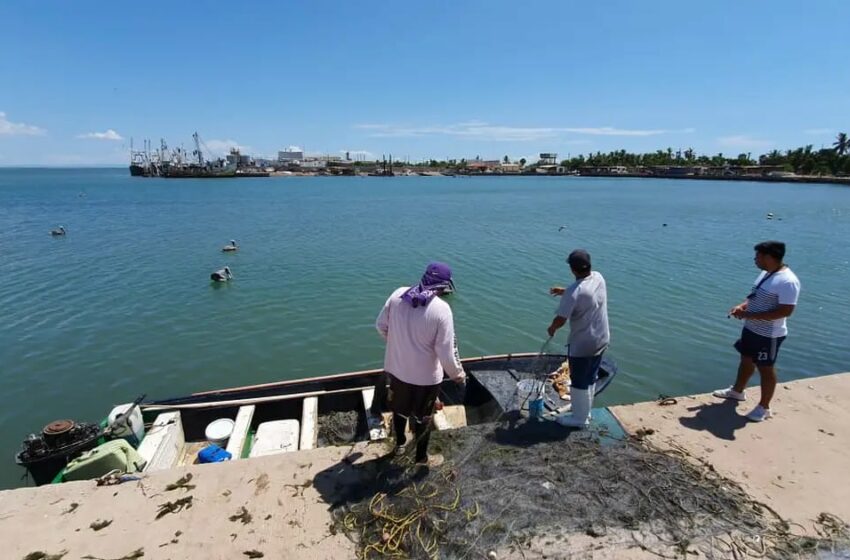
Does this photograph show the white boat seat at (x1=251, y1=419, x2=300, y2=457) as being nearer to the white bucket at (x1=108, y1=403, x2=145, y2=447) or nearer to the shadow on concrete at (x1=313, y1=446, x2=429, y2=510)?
the shadow on concrete at (x1=313, y1=446, x2=429, y2=510)

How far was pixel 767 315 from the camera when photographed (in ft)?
17.6

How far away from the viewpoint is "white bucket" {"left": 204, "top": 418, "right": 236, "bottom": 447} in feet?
20.5

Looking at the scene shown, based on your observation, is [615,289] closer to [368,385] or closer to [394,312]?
[368,385]

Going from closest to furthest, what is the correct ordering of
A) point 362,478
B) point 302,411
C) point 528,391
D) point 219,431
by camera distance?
point 362,478 < point 219,431 < point 528,391 < point 302,411

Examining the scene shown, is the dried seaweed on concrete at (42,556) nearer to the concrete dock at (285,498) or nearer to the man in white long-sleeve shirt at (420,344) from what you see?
the concrete dock at (285,498)

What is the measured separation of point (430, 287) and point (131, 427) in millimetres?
4823

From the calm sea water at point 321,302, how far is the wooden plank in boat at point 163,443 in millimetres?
3074

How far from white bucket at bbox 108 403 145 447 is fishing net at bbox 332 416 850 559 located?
345 centimetres

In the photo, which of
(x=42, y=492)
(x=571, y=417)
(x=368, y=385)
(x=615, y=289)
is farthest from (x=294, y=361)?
(x=615, y=289)

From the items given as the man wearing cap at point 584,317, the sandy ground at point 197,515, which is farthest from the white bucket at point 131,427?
the man wearing cap at point 584,317

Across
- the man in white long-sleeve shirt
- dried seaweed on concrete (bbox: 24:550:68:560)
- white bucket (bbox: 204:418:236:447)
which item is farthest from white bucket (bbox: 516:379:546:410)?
dried seaweed on concrete (bbox: 24:550:68:560)

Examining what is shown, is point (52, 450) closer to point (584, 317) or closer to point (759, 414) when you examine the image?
point (584, 317)

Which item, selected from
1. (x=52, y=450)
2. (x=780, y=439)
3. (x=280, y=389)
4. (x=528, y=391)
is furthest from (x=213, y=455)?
Answer: (x=780, y=439)

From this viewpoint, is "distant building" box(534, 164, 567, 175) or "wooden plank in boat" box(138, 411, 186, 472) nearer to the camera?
"wooden plank in boat" box(138, 411, 186, 472)
